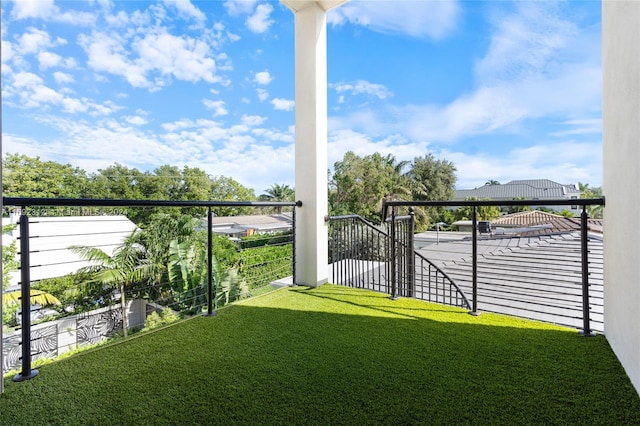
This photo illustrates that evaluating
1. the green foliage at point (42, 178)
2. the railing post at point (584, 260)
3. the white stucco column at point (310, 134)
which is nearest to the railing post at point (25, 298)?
the white stucco column at point (310, 134)

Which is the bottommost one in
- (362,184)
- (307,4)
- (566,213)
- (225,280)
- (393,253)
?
(225,280)

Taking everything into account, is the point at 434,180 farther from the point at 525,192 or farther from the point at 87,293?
the point at 87,293

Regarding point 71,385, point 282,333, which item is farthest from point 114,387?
point 282,333

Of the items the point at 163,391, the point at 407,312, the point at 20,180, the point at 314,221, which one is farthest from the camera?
the point at 20,180

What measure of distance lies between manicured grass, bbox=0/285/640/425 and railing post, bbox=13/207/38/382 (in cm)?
7

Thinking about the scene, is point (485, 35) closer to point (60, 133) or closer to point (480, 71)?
point (480, 71)

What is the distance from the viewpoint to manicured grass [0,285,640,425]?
3.67 feet

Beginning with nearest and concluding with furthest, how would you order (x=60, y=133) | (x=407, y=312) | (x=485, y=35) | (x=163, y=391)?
1. (x=163, y=391)
2. (x=407, y=312)
3. (x=485, y=35)
4. (x=60, y=133)

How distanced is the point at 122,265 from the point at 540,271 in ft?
21.5

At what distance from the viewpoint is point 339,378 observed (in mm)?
→ 1353

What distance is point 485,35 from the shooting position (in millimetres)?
17281

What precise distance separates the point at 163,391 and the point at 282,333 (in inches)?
28.6

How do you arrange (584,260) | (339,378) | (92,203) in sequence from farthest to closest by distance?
1. (584,260)
2. (92,203)
3. (339,378)

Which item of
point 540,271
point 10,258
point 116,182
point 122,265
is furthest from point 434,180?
point 116,182
